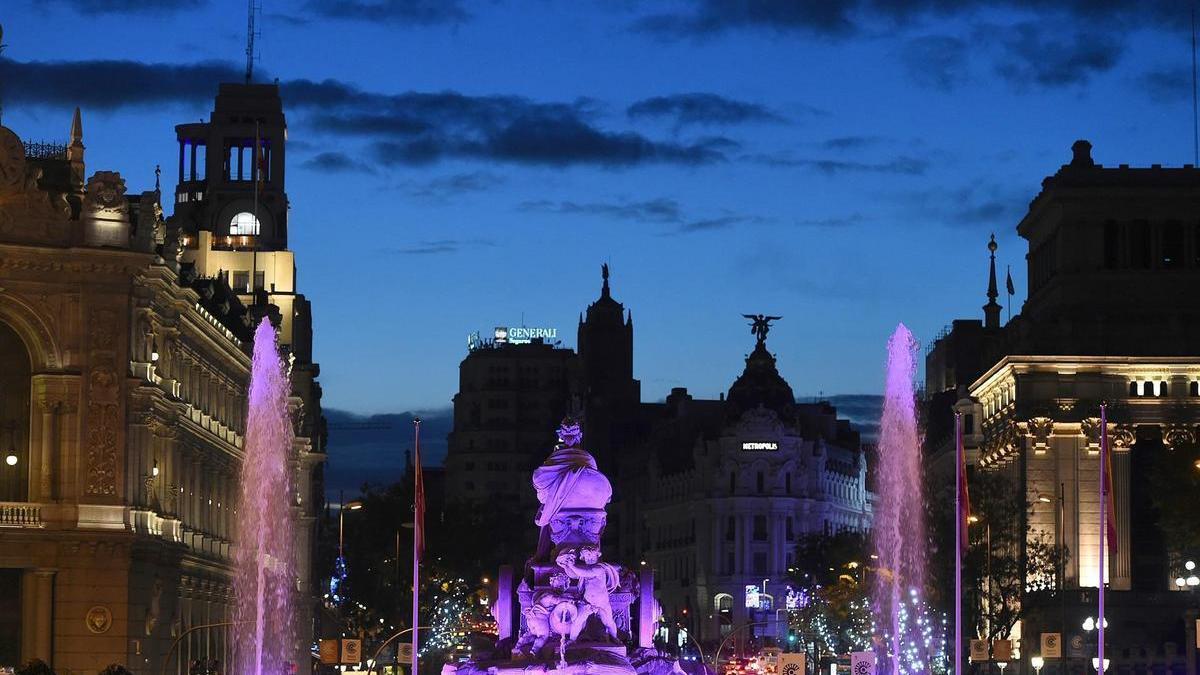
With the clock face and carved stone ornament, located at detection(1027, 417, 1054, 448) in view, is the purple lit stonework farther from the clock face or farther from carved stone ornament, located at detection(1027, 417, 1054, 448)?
carved stone ornament, located at detection(1027, 417, 1054, 448)

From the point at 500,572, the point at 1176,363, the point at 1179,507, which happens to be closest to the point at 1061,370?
the point at 1176,363

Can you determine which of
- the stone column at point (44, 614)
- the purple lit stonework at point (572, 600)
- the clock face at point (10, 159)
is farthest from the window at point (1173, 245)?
the purple lit stonework at point (572, 600)

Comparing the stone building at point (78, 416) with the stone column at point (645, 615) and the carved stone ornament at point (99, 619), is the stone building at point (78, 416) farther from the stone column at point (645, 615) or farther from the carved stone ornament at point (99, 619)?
the stone column at point (645, 615)

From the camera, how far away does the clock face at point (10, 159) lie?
8612cm

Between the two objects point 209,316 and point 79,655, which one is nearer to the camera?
point 79,655

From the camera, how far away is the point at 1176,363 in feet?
452

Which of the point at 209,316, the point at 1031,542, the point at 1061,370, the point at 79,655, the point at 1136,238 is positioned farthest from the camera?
the point at 1136,238

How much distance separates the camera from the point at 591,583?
1813 inches

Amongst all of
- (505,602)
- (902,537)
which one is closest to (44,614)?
(505,602)

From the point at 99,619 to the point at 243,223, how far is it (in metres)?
77.9

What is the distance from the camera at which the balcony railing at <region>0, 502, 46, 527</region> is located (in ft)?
282

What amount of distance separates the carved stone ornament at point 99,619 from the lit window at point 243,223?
76597 mm

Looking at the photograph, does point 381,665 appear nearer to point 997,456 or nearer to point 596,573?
point 997,456

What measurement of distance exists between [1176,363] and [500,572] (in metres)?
95.9
